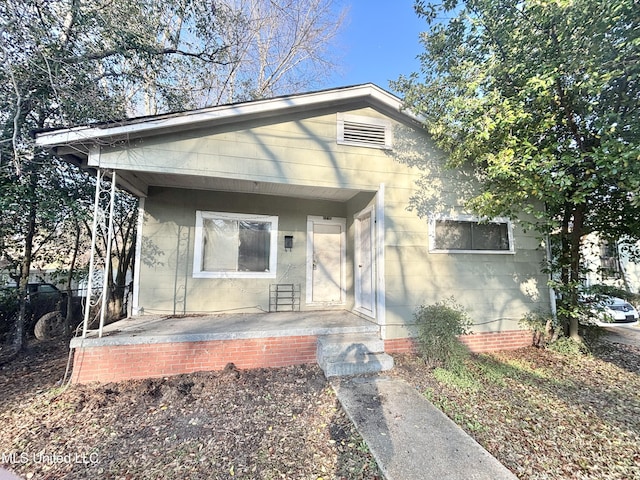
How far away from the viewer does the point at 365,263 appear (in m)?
5.77

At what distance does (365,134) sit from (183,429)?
5032 millimetres

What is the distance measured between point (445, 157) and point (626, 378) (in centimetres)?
439

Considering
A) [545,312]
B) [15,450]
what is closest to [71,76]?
[15,450]

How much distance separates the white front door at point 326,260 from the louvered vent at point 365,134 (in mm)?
2013

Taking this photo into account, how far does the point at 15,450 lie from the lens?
2.67 m

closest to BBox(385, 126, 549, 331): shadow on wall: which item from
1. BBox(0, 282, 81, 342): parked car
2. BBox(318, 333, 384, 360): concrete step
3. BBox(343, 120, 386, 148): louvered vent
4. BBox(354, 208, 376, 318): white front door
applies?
BBox(343, 120, 386, 148): louvered vent

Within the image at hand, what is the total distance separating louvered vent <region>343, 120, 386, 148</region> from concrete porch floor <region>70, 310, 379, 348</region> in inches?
128

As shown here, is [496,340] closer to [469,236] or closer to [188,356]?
[469,236]

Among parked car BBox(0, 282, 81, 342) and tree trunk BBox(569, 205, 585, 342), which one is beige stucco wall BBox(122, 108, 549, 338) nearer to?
tree trunk BBox(569, 205, 585, 342)

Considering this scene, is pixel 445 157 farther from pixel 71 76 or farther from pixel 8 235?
pixel 8 235

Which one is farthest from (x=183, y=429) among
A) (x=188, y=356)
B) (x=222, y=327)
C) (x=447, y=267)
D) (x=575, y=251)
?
(x=575, y=251)

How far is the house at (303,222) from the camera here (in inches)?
178

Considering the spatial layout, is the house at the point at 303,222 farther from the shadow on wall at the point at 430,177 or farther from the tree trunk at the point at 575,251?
the tree trunk at the point at 575,251

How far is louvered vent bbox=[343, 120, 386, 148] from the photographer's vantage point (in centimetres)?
523
